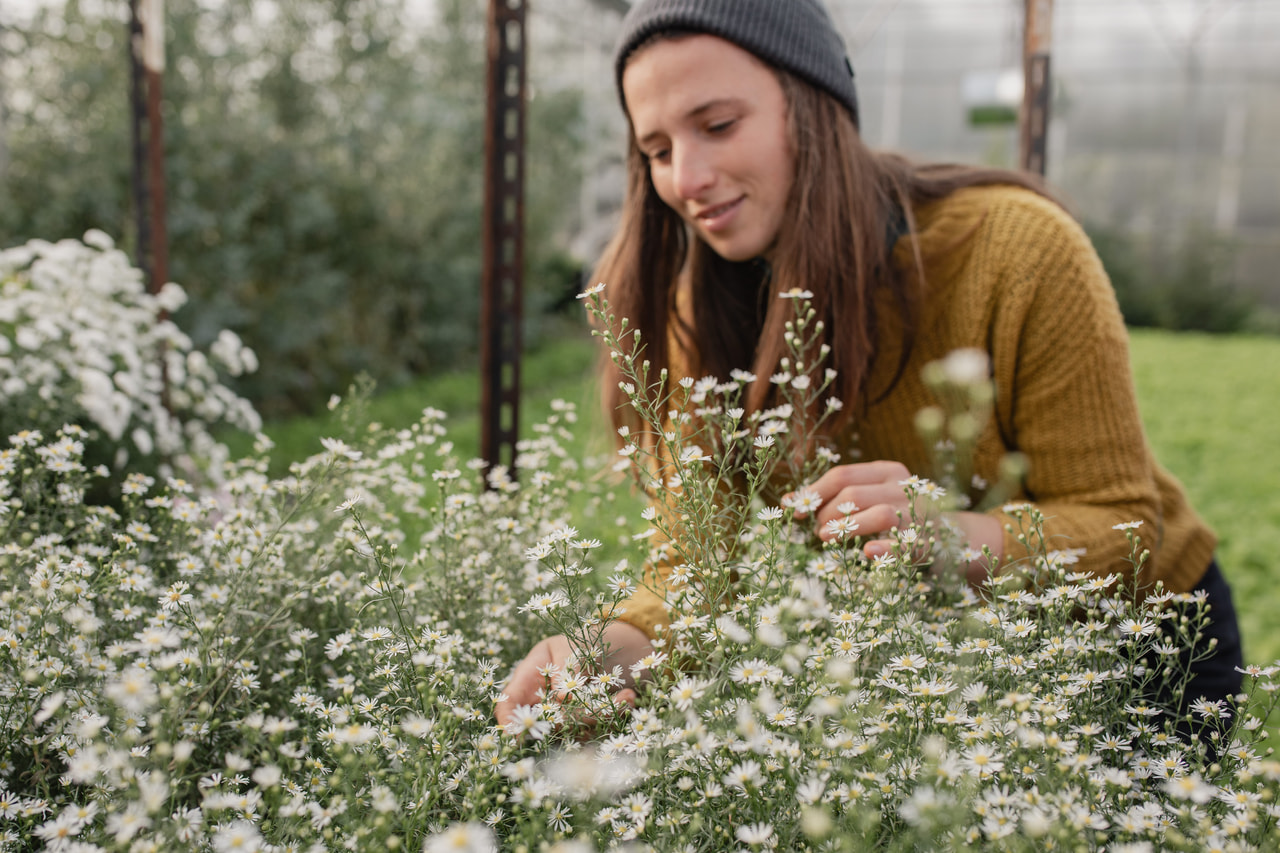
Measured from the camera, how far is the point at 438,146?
8953 mm

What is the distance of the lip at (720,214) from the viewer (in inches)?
62.4

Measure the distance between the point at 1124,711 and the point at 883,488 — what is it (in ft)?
1.26

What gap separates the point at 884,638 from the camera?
3.17 feet

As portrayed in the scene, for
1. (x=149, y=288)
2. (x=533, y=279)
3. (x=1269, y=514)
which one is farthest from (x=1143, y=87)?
(x=149, y=288)

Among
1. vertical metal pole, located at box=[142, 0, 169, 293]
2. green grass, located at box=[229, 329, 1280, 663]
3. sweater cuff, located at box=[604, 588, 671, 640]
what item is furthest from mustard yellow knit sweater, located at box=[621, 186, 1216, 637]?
vertical metal pole, located at box=[142, 0, 169, 293]

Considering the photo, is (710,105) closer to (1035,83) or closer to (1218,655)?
(1218,655)

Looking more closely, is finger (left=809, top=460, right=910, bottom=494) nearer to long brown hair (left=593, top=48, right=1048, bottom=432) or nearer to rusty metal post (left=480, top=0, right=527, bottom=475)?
long brown hair (left=593, top=48, right=1048, bottom=432)

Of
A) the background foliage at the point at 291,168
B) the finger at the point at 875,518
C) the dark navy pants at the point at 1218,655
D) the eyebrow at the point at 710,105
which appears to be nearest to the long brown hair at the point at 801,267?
the eyebrow at the point at 710,105

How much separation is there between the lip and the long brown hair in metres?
0.09

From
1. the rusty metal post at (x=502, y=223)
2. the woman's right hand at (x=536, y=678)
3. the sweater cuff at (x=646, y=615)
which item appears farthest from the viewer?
the rusty metal post at (x=502, y=223)

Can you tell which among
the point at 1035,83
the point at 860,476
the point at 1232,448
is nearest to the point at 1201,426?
the point at 1232,448

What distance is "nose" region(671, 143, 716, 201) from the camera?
1530 millimetres

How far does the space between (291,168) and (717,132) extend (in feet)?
20.3

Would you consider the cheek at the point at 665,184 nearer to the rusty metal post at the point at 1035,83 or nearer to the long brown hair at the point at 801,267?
the long brown hair at the point at 801,267
